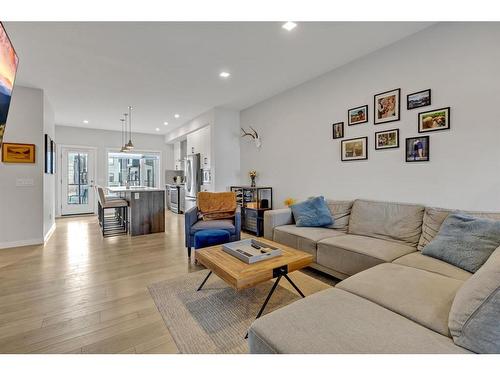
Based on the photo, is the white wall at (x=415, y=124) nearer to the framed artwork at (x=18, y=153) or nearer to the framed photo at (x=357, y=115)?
the framed photo at (x=357, y=115)

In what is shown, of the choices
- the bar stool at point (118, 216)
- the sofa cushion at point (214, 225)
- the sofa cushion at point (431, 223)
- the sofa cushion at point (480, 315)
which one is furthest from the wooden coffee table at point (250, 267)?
the bar stool at point (118, 216)

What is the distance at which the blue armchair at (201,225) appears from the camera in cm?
321

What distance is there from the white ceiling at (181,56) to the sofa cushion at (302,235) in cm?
223

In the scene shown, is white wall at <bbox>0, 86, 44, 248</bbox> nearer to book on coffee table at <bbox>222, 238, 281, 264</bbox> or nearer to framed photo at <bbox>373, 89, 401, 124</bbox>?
book on coffee table at <bbox>222, 238, 281, 264</bbox>

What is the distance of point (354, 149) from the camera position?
10.7 ft

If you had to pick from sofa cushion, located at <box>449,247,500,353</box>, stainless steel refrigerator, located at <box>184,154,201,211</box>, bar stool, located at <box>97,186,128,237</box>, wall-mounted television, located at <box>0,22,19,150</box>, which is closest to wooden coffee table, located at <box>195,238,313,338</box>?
sofa cushion, located at <box>449,247,500,353</box>

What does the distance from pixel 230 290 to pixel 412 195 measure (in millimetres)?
2253

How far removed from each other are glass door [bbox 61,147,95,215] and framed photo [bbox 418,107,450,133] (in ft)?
27.2

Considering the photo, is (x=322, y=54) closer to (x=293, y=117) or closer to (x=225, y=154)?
(x=293, y=117)

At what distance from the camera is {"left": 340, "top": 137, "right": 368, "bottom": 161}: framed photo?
3.15 meters

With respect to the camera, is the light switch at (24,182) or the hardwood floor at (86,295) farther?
the light switch at (24,182)

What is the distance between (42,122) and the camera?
4.13 m

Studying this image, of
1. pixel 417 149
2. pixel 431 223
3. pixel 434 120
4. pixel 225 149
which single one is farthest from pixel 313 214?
pixel 225 149
